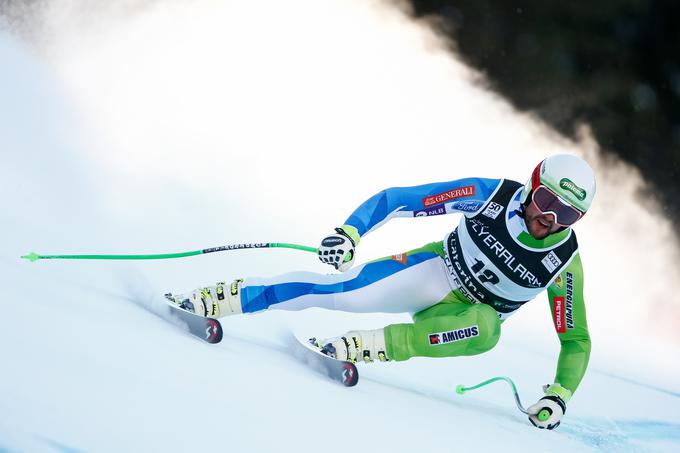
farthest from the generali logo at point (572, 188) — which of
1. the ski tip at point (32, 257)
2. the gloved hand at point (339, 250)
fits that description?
the ski tip at point (32, 257)

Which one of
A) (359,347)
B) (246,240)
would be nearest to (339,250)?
(359,347)

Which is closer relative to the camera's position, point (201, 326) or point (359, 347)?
point (201, 326)

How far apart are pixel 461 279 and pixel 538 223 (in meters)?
0.39

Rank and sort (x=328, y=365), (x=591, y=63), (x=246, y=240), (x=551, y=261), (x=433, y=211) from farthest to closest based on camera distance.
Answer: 1. (x=591, y=63)
2. (x=246, y=240)
3. (x=433, y=211)
4. (x=551, y=261)
5. (x=328, y=365)

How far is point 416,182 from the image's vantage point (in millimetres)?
7055

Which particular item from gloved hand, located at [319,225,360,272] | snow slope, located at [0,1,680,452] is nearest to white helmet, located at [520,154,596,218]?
gloved hand, located at [319,225,360,272]

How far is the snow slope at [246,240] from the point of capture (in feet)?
8.31

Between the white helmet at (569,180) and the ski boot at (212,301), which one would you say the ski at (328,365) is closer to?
the ski boot at (212,301)

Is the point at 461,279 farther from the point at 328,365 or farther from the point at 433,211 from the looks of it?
the point at 328,365

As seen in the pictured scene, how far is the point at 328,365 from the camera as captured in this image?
3.33 metres

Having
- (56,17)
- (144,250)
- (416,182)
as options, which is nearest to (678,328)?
(416,182)

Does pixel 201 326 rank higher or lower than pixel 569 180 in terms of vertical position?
lower

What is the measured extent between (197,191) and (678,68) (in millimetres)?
5133

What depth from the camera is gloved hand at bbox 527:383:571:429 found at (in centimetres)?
355
